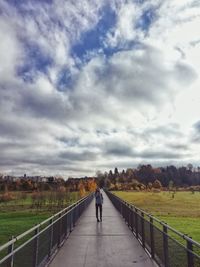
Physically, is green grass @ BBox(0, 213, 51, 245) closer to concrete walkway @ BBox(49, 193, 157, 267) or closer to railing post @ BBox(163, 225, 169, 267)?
concrete walkway @ BBox(49, 193, 157, 267)

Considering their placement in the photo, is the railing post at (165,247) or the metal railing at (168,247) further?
the railing post at (165,247)

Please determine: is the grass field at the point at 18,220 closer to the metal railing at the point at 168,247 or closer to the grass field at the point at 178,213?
the grass field at the point at 178,213

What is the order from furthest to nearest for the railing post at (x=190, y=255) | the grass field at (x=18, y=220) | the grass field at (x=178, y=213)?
the grass field at (x=18, y=220) < the grass field at (x=178, y=213) < the railing post at (x=190, y=255)

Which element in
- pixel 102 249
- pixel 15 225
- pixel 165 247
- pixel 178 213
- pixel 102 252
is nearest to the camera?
pixel 165 247

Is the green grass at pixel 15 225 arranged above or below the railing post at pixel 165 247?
below

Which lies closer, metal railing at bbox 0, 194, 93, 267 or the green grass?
metal railing at bbox 0, 194, 93, 267

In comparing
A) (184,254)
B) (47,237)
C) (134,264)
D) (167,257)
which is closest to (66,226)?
(47,237)

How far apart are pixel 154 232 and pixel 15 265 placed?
4.01m

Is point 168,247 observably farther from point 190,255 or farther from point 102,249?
point 102,249

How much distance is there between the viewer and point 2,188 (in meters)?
145

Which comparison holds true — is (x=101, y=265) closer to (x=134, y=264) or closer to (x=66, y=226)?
(x=134, y=264)

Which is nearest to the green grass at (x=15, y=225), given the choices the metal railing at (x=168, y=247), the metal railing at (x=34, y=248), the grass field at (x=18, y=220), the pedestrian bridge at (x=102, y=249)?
the grass field at (x=18, y=220)

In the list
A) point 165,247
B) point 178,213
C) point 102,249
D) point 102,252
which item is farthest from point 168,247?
point 178,213

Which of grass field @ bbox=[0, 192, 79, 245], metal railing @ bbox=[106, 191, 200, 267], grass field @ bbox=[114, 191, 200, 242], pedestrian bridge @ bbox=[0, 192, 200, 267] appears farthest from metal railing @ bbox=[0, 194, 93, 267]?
grass field @ bbox=[0, 192, 79, 245]
